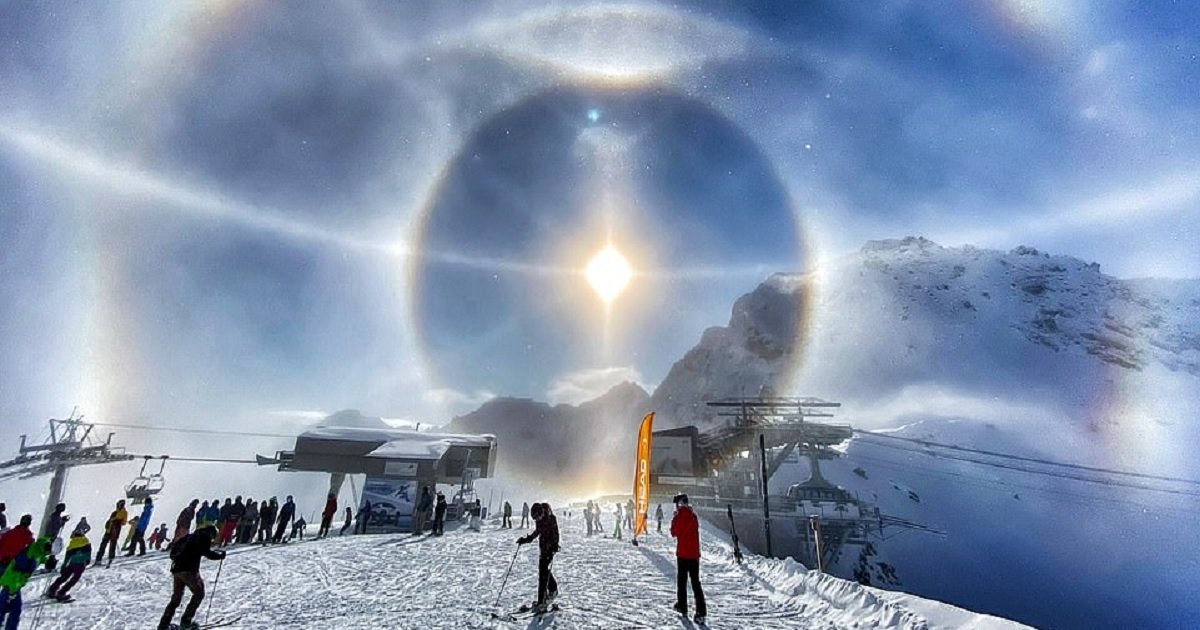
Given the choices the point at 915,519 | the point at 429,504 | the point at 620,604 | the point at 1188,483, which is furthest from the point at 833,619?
the point at 1188,483

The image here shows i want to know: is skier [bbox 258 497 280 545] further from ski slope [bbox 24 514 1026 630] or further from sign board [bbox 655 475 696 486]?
sign board [bbox 655 475 696 486]

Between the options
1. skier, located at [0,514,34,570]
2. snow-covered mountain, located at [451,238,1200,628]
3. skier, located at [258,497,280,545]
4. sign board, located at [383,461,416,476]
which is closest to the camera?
skier, located at [0,514,34,570]

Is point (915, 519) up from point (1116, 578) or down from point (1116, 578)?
up

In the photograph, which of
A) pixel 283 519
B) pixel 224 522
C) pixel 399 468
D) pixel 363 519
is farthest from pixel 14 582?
pixel 399 468

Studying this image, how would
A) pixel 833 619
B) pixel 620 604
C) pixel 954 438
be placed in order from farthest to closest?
1. pixel 954 438
2. pixel 620 604
3. pixel 833 619

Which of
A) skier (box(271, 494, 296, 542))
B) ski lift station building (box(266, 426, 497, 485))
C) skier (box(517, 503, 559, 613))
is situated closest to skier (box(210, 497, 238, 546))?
skier (box(271, 494, 296, 542))

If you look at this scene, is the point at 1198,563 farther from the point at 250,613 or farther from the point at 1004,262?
the point at 1004,262

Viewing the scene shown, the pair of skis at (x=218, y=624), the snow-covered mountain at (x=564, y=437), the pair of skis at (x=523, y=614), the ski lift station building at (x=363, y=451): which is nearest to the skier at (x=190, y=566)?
the pair of skis at (x=218, y=624)
